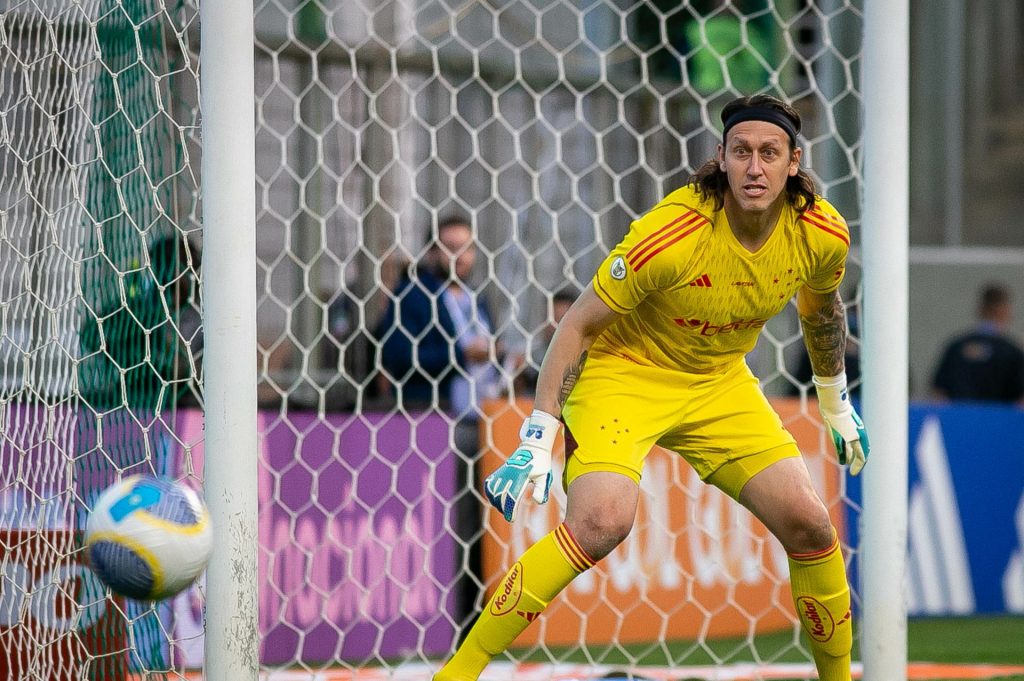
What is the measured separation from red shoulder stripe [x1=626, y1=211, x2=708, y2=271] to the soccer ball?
1399 millimetres

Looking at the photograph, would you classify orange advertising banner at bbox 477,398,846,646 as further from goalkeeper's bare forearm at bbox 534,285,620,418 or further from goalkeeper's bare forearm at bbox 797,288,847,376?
goalkeeper's bare forearm at bbox 534,285,620,418

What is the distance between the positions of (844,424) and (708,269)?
2.81 ft

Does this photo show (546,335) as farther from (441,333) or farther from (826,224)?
(826,224)

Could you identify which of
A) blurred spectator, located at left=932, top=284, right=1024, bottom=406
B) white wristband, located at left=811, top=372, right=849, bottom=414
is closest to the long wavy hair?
white wristband, located at left=811, top=372, right=849, bottom=414

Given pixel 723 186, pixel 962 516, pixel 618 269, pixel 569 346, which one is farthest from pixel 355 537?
pixel 962 516

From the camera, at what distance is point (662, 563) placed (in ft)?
23.4

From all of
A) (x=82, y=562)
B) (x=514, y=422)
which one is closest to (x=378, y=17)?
(x=514, y=422)

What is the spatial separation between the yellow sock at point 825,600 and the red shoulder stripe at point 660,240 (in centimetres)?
105

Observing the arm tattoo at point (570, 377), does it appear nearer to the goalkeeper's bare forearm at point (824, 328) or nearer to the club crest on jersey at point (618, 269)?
the club crest on jersey at point (618, 269)

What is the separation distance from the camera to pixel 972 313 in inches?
489

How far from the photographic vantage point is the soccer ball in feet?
11.9

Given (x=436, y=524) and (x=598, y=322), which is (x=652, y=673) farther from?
(x=598, y=322)

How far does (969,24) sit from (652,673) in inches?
385

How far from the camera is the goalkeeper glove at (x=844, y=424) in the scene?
453 centimetres
